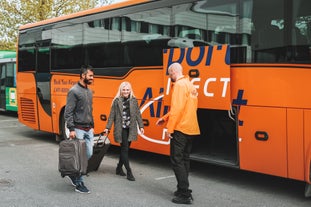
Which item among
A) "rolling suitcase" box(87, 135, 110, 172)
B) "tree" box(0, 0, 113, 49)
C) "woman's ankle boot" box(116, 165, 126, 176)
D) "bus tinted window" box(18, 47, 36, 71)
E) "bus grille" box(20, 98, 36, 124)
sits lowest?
"woman's ankle boot" box(116, 165, 126, 176)

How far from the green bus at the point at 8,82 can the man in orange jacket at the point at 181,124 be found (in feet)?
48.9

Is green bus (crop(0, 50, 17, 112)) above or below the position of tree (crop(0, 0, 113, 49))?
below

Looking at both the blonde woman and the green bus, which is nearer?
the blonde woman

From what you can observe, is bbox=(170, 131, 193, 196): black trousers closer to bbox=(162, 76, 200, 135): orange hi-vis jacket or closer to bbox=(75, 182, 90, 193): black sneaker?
bbox=(162, 76, 200, 135): orange hi-vis jacket

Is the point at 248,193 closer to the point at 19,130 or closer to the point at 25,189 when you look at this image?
the point at 25,189

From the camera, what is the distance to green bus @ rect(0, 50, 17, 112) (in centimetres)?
1911

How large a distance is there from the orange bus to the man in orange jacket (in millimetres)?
945

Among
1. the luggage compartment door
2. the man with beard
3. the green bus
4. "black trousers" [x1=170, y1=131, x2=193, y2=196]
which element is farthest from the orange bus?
the green bus

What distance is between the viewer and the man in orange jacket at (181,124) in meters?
5.41

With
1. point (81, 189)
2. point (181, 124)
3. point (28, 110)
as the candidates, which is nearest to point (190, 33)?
point (181, 124)

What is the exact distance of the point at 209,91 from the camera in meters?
6.43

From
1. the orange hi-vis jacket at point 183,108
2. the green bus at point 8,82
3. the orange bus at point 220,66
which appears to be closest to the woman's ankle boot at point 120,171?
the orange bus at point 220,66

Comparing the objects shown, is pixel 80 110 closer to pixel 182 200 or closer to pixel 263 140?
pixel 182 200

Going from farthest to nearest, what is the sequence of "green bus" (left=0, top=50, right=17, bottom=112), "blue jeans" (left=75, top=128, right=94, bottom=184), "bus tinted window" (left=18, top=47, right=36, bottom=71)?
"green bus" (left=0, top=50, right=17, bottom=112) < "bus tinted window" (left=18, top=47, right=36, bottom=71) < "blue jeans" (left=75, top=128, right=94, bottom=184)
